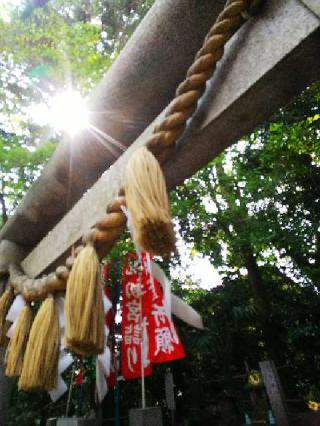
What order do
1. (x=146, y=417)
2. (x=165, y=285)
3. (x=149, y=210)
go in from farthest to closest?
(x=146, y=417) → (x=165, y=285) → (x=149, y=210)

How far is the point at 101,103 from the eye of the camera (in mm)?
1770

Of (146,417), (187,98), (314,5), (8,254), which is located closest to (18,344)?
(8,254)

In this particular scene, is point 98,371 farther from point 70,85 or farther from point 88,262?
point 70,85

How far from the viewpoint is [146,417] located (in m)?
2.33

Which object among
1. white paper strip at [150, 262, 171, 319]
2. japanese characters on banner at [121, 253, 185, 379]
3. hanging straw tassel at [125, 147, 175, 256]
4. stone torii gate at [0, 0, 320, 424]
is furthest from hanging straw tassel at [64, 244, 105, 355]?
japanese characters on banner at [121, 253, 185, 379]

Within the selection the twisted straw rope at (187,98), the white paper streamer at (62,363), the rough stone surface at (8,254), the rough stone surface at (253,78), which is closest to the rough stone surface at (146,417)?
the white paper streamer at (62,363)

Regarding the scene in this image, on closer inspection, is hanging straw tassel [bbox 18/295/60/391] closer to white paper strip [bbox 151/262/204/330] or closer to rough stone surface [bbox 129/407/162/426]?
white paper strip [bbox 151/262/204/330]

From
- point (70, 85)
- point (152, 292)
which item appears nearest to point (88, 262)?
point (152, 292)

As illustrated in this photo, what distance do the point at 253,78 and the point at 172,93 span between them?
0.67m

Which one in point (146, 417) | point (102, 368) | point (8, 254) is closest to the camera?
point (146, 417)

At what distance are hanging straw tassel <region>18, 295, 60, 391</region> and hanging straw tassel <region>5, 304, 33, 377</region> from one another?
0.26 meters

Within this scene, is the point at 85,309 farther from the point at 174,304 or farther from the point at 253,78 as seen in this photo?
the point at 253,78

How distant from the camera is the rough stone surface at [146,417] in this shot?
231 cm

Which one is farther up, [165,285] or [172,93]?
[172,93]
